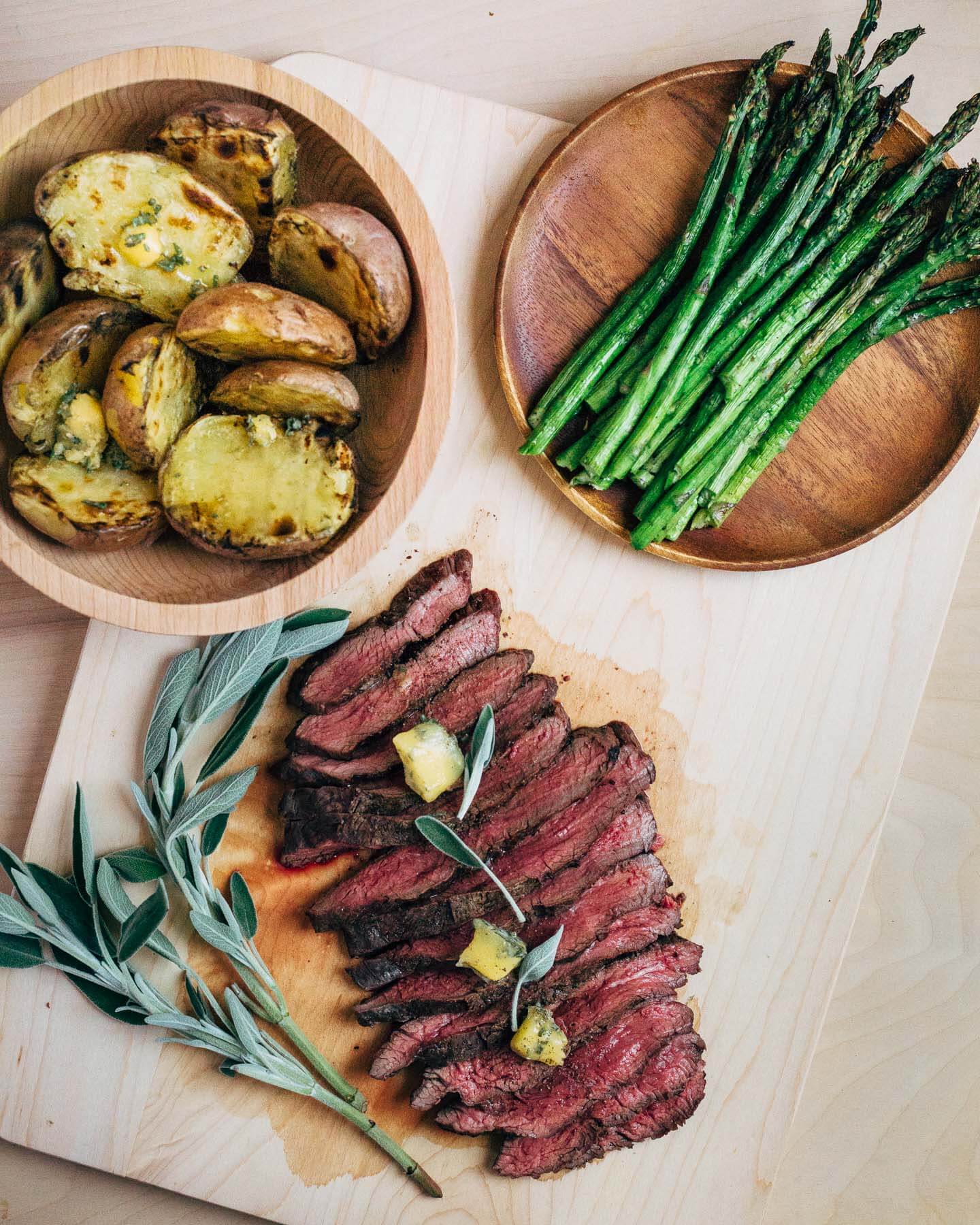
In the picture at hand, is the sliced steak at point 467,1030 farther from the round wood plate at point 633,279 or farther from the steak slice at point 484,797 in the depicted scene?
the round wood plate at point 633,279

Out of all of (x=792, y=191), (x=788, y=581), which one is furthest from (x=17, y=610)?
(x=792, y=191)

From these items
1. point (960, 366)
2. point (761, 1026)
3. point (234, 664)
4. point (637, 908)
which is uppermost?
point (960, 366)

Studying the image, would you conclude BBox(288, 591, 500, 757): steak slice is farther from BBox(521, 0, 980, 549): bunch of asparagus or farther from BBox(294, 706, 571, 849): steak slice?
BBox(521, 0, 980, 549): bunch of asparagus

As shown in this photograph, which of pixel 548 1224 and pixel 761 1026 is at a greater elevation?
pixel 761 1026

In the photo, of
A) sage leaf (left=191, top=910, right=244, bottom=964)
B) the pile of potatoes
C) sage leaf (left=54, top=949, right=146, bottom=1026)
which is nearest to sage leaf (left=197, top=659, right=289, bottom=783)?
sage leaf (left=191, top=910, right=244, bottom=964)

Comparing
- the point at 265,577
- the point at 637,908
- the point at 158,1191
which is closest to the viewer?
the point at 265,577

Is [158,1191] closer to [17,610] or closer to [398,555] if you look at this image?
[17,610]
